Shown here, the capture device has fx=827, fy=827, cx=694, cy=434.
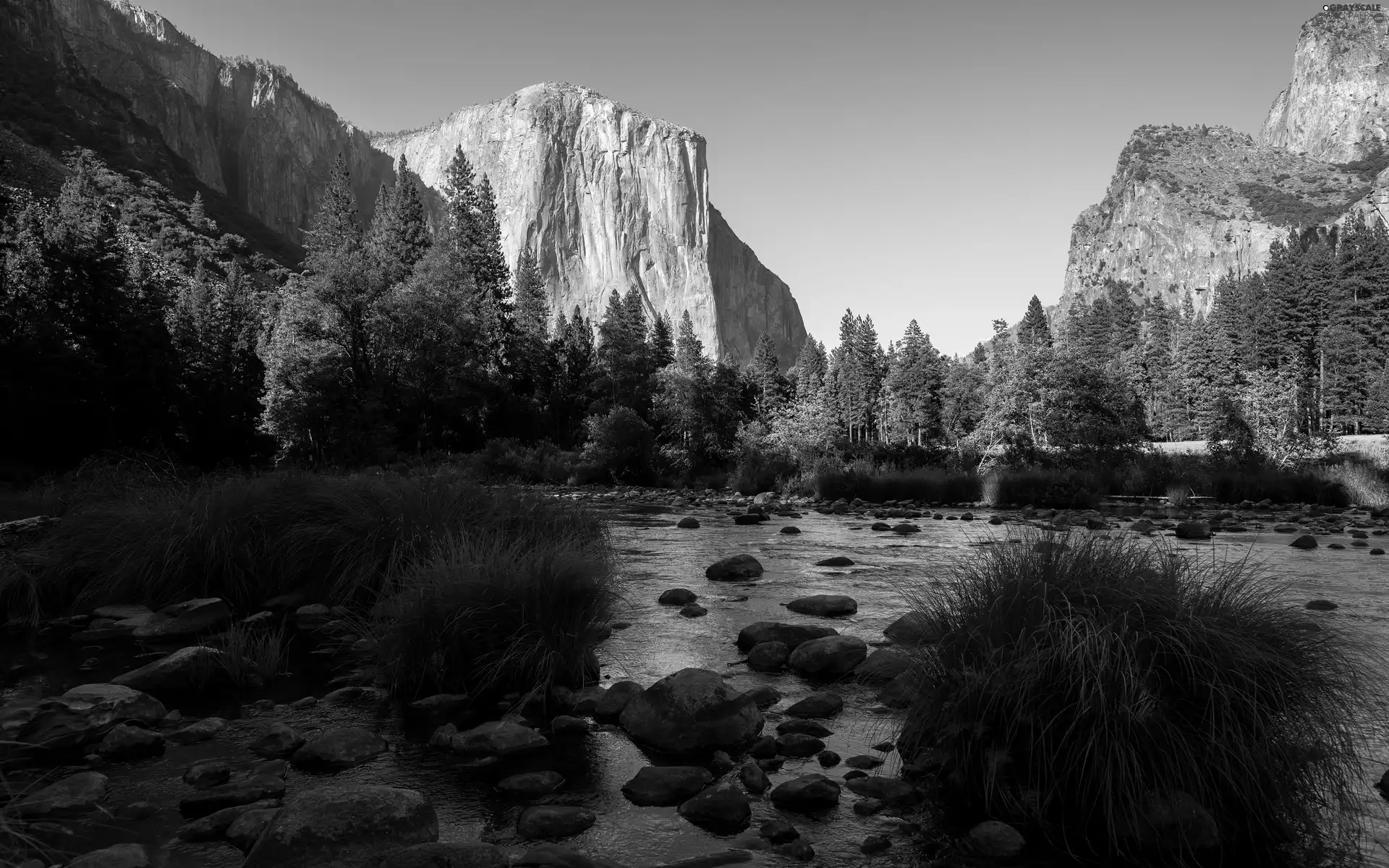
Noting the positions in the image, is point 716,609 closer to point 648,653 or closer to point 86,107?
point 648,653

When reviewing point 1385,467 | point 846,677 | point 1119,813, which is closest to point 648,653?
point 846,677

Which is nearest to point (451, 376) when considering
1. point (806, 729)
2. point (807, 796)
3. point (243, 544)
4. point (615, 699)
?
point (243, 544)

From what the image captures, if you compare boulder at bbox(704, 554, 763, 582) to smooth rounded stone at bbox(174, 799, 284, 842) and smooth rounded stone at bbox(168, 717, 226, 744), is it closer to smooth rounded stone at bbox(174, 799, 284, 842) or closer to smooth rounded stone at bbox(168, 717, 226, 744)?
smooth rounded stone at bbox(168, 717, 226, 744)

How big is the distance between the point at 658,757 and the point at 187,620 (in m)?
5.03

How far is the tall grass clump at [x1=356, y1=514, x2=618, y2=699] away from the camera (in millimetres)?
5809

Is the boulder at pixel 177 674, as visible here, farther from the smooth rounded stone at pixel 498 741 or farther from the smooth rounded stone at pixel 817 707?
the smooth rounded stone at pixel 817 707

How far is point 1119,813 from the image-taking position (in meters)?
3.47

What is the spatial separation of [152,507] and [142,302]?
3188 centimetres

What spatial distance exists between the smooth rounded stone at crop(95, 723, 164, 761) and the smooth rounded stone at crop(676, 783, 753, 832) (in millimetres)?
3027

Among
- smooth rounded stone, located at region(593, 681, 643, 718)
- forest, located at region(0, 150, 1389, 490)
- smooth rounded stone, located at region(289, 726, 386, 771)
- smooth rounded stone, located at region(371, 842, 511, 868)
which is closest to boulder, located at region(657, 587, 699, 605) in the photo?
smooth rounded stone, located at region(593, 681, 643, 718)

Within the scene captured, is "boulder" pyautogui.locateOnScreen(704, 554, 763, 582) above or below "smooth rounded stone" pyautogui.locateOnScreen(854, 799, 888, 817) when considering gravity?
above

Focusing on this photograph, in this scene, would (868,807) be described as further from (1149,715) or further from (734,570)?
(734,570)

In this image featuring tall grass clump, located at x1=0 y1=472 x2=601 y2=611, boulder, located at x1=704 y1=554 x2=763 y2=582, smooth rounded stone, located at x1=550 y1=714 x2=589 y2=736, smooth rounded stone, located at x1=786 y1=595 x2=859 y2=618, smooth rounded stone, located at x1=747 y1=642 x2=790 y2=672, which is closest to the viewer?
smooth rounded stone, located at x1=550 y1=714 x2=589 y2=736

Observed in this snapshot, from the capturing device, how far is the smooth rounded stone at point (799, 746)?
4672mm
